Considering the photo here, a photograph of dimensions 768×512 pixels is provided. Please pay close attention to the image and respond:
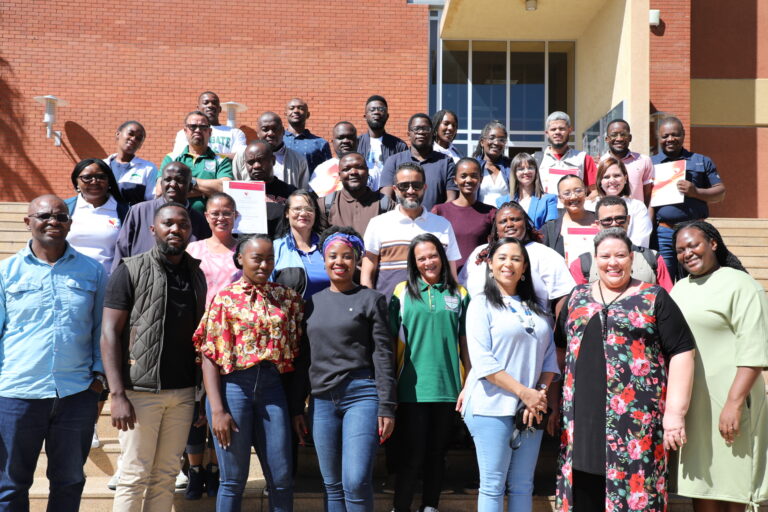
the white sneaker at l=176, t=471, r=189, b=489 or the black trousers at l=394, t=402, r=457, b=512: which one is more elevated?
the black trousers at l=394, t=402, r=457, b=512

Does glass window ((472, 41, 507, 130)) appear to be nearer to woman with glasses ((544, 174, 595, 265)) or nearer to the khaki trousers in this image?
woman with glasses ((544, 174, 595, 265))

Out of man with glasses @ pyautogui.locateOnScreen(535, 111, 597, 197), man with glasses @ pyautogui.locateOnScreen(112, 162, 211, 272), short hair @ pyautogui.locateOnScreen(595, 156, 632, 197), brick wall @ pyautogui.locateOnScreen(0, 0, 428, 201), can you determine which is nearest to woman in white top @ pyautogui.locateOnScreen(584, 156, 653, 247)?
short hair @ pyautogui.locateOnScreen(595, 156, 632, 197)

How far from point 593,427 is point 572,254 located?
69.5 inches

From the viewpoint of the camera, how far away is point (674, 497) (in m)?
5.53

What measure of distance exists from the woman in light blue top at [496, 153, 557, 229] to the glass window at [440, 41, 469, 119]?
9446mm

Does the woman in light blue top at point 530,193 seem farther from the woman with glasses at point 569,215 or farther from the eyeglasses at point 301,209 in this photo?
the eyeglasses at point 301,209

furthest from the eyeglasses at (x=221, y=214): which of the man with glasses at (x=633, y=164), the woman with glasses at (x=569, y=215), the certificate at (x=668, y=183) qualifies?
the certificate at (x=668, y=183)

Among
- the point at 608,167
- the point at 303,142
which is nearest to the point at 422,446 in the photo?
the point at 608,167

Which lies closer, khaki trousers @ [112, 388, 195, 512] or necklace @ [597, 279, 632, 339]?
necklace @ [597, 279, 632, 339]

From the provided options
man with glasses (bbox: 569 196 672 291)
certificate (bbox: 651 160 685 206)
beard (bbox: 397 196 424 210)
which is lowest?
man with glasses (bbox: 569 196 672 291)

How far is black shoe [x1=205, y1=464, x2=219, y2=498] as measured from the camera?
5.39 m

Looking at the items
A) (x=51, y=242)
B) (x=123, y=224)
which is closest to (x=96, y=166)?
(x=123, y=224)

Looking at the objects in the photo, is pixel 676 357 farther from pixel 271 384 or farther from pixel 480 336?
pixel 271 384

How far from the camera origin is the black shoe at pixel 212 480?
17.7ft
